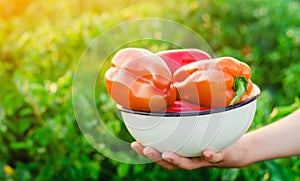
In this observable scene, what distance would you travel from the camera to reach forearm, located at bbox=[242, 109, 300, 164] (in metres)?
2.11

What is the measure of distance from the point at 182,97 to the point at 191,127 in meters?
0.09

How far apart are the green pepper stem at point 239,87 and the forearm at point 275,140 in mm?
394

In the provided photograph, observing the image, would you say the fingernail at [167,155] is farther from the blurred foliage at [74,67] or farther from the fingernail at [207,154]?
the blurred foliage at [74,67]

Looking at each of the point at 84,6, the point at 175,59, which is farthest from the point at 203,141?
the point at 84,6

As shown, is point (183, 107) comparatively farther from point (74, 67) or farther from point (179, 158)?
point (74, 67)

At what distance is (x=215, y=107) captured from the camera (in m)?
1.73

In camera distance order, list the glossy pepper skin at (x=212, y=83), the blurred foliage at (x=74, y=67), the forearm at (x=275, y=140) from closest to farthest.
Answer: the glossy pepper skin at (x=212, y=83) → the forearm at (x=275, y=140) → the blurred foliage at (x=74, y=67)

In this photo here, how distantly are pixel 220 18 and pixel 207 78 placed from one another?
8.70 ft

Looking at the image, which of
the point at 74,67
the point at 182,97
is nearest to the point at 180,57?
the point at 182,97

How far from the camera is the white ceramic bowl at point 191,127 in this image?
5.65 ft

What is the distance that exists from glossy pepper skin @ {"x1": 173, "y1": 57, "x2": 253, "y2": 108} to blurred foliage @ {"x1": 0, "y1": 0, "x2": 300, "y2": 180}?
944 mm

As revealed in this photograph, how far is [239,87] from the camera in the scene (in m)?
1.73

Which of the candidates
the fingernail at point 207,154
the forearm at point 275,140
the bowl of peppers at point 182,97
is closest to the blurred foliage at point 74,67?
the forearm at point 275,140

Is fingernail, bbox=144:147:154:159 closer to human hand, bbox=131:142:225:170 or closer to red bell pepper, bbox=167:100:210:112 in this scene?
human hand, bbox=131:142:225:170
